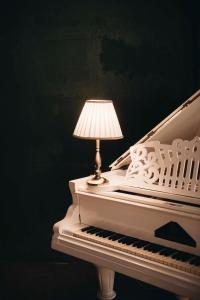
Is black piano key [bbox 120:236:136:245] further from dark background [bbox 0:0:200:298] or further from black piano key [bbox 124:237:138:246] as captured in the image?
dark background [bbox 0:0:200:298]

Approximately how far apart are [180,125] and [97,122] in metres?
0.51

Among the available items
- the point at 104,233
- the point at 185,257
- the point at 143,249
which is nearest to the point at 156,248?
the point at 143,249

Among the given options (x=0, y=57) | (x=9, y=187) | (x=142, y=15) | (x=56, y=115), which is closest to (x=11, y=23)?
(x=0, y=57)

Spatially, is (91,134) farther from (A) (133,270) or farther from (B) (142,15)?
(B) (142,15)

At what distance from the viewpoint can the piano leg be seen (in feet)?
9.30

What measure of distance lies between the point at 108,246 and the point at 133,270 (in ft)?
0.71

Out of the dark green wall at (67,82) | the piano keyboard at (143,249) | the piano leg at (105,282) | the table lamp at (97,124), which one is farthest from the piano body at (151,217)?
the dark green wall at (67,82)

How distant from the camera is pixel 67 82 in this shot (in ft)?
11.7

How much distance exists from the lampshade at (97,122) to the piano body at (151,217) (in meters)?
0.23

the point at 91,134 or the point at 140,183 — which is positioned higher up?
the point at 91,134

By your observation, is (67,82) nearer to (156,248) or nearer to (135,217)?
(135,217)

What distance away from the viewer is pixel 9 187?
12.3ft

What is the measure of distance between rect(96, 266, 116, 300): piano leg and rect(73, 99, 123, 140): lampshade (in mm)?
935

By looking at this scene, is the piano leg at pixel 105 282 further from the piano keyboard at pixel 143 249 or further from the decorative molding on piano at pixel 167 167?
the decorative molding on piano at pixel 167 167
